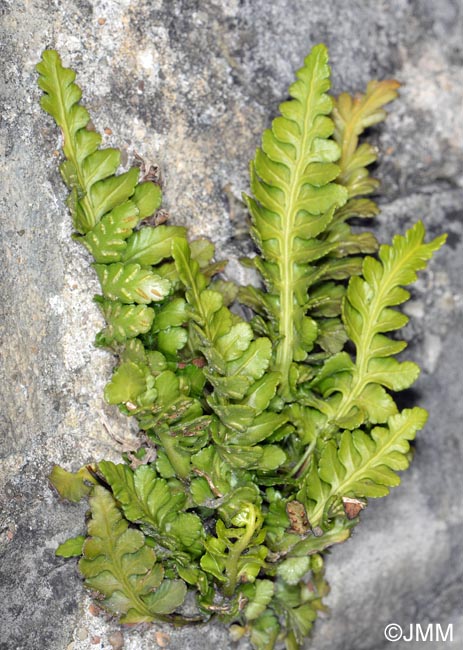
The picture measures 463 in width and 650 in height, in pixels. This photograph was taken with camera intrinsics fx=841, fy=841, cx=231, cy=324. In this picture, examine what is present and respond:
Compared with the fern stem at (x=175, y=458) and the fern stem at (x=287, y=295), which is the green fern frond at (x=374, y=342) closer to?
the fern stem at (x=287, y=295)

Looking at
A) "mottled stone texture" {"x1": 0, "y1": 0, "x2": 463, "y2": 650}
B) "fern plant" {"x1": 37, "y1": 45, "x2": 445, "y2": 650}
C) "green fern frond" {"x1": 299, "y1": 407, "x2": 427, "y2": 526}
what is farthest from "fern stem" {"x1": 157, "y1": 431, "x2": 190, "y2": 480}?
"green fern frond" {"x1": 299, "y1": 407, "x2": 427, "y2": 526}

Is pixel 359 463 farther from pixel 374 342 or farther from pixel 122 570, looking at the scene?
pixel 122 570

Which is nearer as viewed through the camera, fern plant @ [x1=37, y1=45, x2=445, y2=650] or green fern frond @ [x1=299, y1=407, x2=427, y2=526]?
fern plant @ [x1=37, y1=45, x2=445, y2=650]

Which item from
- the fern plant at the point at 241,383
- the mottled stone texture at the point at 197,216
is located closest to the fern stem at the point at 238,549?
the fern plant at the point at 241,383

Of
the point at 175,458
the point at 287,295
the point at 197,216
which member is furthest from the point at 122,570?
the point at 197,216

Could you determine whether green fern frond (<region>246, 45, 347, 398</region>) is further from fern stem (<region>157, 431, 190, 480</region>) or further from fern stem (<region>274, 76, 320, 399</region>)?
fern stem (<region>157, 431, 190, 480</region>)

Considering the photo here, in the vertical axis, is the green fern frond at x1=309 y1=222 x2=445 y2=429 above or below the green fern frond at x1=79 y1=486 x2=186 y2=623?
above

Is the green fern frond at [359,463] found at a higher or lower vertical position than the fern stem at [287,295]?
lower
